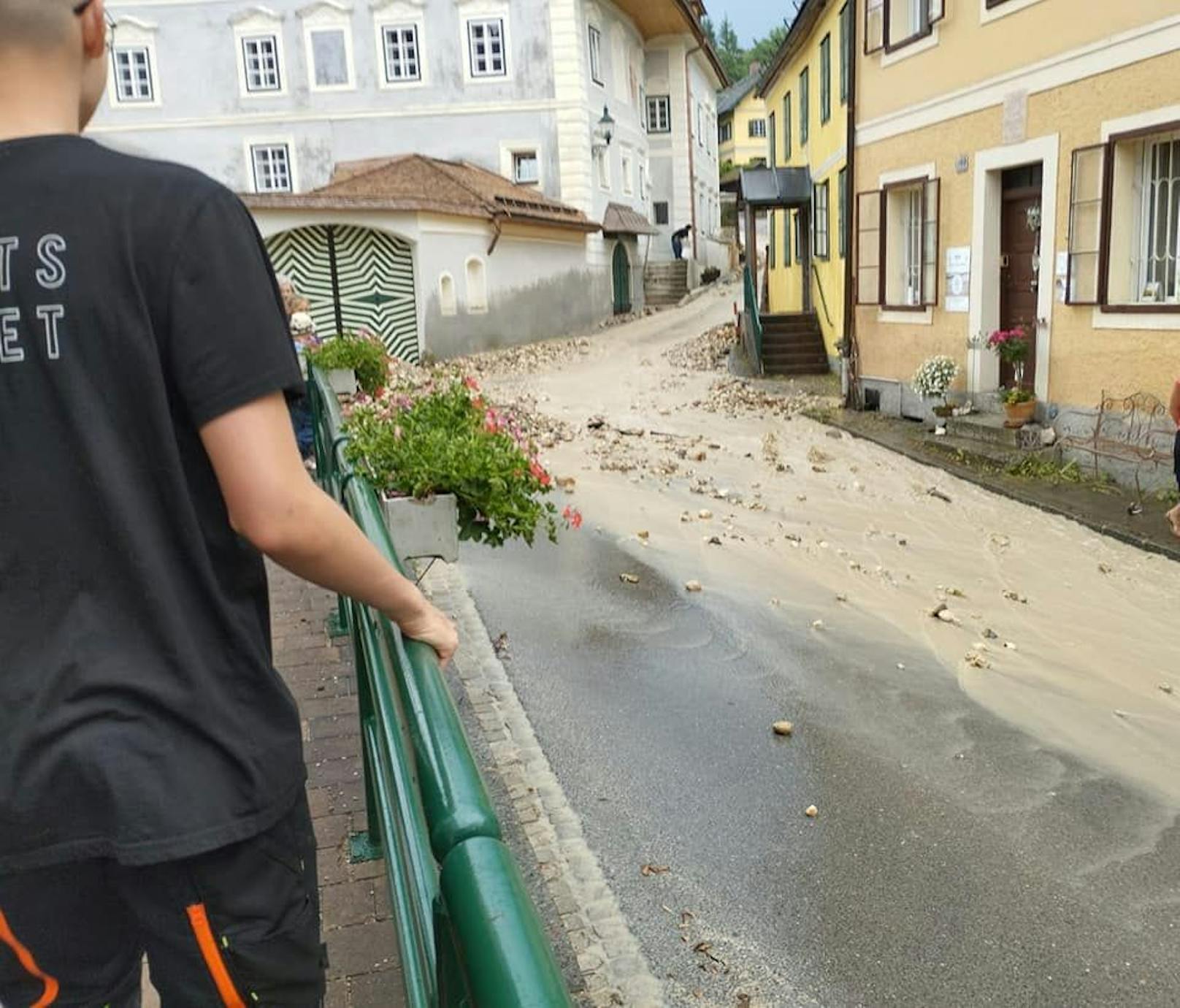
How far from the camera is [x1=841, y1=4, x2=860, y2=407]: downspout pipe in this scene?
15422 mm

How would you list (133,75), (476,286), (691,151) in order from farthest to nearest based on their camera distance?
(691,151), (133,75), (476,286)

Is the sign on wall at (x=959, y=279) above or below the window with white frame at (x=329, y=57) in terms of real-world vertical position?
below

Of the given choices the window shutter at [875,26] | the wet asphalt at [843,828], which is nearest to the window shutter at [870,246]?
the window shutter at [875,26]

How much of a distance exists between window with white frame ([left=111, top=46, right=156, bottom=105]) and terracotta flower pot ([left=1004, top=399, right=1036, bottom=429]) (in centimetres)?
2807

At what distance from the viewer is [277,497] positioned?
1.34 m

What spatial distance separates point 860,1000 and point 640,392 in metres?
15.5

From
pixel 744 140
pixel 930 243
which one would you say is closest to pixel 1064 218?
pixel 930 243

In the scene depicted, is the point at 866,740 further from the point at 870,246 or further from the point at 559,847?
the point at 870,246

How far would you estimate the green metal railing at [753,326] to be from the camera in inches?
782

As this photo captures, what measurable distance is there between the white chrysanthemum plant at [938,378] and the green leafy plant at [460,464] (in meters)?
9.15

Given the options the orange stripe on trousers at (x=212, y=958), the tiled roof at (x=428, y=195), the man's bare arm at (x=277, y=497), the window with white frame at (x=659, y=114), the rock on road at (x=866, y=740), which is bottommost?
the rock on road at (x=866, y=740)

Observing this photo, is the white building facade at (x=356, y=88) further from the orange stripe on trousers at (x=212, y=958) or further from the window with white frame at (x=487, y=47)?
the orange stripe on trousers at (x=212, y=958)

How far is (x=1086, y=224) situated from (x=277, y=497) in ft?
35.0

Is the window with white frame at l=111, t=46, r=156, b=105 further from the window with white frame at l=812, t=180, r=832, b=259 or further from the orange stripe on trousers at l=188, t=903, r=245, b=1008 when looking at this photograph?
the orange stripe on trousers at l=188, t=903, r=245, b=1008
